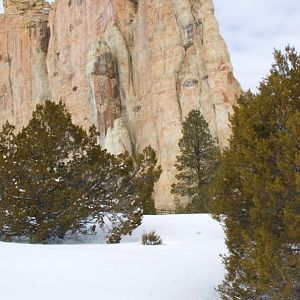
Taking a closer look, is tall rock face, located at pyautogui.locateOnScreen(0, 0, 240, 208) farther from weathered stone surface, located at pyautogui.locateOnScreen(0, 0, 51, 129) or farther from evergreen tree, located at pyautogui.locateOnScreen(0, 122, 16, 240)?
evergreen tree, located at pyautogui.locateOnScreen(0, 122, 16, 240)

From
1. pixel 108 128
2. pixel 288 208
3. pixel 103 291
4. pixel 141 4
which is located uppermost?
pixel 141 4

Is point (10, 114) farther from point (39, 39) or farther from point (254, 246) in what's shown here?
point (254, 246)

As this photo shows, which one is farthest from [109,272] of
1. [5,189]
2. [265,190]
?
[5,189]

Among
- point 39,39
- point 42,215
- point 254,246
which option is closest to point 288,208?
point 254,246

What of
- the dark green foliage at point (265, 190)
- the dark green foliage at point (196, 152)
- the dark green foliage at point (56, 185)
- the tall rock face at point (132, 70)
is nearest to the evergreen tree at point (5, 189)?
the dark green foliage at point (56, 185)

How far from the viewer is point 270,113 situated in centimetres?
714

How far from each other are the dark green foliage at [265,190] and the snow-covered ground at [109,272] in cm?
91

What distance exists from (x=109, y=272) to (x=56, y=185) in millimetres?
6008

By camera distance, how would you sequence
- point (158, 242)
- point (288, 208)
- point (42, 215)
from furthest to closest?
point (42, 215)
point (158, 242)
point (288, 208)

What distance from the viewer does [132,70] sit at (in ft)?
161

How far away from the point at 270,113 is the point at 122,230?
7.40m

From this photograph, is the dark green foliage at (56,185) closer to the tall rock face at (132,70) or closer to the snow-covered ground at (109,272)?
the snow-covered ground at (109,272)

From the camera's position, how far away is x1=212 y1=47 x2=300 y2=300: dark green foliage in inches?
252

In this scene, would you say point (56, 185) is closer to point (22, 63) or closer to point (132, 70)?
point (132, 70)
